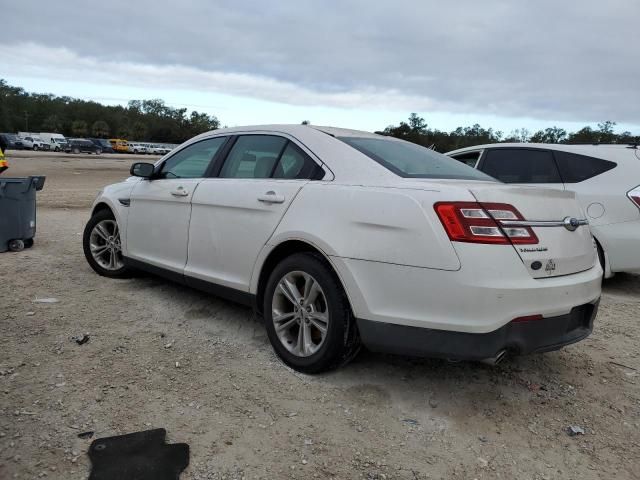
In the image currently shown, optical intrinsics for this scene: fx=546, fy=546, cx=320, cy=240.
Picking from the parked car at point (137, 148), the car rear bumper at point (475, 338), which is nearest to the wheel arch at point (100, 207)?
the car rear bumper at point (475, 338)

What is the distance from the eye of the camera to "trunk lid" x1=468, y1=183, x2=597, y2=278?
283 cm

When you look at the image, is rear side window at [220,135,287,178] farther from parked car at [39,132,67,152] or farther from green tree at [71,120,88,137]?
green tree at [71,120,88,137]

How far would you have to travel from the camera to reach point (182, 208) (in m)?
4.40

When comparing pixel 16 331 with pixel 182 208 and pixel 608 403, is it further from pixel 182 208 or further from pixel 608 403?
pixel 608 403

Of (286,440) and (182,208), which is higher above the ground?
(182,208)

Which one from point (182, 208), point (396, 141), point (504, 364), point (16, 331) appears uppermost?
point (396, 141)

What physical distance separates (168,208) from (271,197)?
135 centimetres

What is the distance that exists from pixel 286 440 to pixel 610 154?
15.7 ft

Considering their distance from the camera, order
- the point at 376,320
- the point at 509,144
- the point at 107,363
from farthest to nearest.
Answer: the point at 509,144 → the point at 107,363 → the point at 376,320

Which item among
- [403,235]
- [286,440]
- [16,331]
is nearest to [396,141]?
[403,235]

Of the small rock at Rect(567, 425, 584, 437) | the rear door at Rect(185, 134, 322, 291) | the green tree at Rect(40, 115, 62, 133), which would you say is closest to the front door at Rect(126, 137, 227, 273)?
the rear door at Rect(185, 134, 322, 291)

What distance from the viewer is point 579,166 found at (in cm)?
587

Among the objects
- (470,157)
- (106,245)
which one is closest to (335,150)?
(106,245)

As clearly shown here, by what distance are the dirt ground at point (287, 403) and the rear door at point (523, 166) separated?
2.16 m
